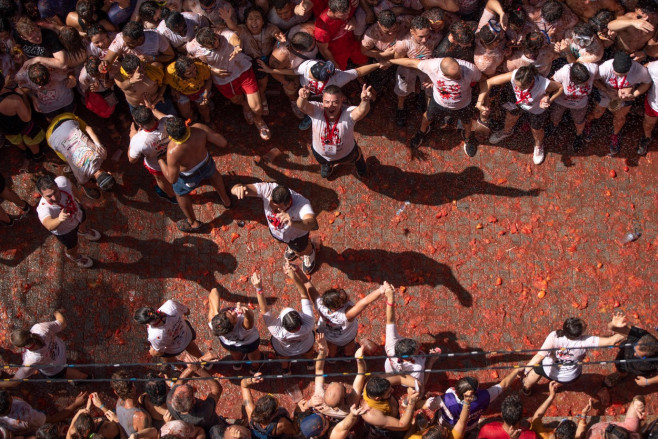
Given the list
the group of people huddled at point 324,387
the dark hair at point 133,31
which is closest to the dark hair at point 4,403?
the group of people huddled at point 324,387

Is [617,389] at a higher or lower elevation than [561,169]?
lower

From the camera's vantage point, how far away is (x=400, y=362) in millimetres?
8023

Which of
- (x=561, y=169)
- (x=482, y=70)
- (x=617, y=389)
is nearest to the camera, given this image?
(x=617, y=389)

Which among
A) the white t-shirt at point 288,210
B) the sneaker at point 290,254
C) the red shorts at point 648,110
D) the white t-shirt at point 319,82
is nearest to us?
the white t-shirt at point 288,210

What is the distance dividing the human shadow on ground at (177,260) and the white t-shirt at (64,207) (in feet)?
3.84

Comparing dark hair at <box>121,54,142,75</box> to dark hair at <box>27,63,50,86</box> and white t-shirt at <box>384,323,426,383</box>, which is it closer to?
dark hair at <box>27,63,50,86</box>

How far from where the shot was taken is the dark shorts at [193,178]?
923cm

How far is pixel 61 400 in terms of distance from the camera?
363 inches

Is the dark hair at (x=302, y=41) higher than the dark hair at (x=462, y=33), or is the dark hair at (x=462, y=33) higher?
the dark hair at (x=462, y=33)

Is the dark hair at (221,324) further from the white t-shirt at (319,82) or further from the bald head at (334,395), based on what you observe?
the white t-shirt at (319,82)

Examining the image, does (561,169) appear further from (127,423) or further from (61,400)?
(61,400)

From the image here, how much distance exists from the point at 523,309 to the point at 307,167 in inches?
159

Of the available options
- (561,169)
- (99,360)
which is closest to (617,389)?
(561,169)

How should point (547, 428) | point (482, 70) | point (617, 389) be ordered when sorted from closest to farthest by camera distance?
point (547, 428), point (617, 389), point (482, 70)
